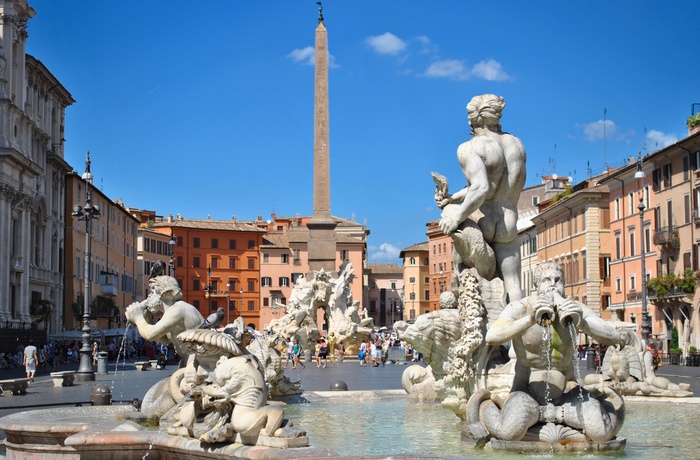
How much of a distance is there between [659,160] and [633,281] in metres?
8.06

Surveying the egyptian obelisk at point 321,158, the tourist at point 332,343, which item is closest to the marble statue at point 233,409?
the tourist at point 332,343

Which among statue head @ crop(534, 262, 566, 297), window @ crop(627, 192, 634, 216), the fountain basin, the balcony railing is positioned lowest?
the fountain basin

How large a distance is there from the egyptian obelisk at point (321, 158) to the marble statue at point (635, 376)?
99.4ft

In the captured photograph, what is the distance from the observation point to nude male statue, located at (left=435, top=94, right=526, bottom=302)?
922 centimetres

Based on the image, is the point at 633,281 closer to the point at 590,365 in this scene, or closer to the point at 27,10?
the point at 590,365

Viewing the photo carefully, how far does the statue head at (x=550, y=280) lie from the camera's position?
6691 mm

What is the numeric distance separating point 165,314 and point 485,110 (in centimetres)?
341

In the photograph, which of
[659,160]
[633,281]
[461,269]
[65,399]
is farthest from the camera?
[633,281]

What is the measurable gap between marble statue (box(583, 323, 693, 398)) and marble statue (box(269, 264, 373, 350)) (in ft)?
93.4

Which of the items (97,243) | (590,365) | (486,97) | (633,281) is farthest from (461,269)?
(97,243)

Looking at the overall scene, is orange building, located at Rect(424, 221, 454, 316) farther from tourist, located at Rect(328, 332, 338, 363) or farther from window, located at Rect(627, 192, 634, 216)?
tourist, located at Rect(328, 332, 338, 363)

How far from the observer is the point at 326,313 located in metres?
42.3

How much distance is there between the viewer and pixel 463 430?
23.4 ft

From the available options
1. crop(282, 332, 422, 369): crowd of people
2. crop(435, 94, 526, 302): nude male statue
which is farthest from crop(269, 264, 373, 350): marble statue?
crop(435, 94, 526, 302): nude male statue
